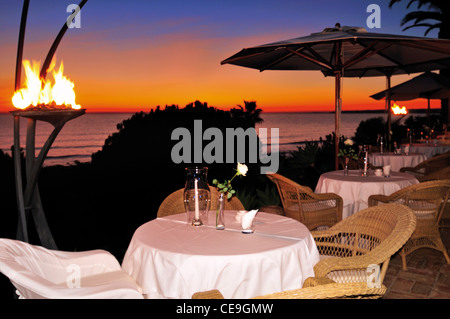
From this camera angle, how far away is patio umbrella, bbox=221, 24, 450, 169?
172 inches

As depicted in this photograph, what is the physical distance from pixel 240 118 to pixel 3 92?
18.4 ft

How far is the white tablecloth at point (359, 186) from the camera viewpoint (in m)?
4.59

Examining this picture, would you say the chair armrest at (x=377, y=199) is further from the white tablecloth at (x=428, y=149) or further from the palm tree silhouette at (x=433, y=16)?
the palm tree silhouette at (x=433, y=16)

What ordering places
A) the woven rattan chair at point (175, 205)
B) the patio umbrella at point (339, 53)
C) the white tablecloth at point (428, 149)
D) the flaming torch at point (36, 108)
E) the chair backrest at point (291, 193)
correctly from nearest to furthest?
the flaming torch at point (36, 108) < the woven rattan chair at point (175, 205) < the chair backrest at point (291, 193) < the patio umbrella at point (339, 53) < the white tablecloth at point (428, 149)

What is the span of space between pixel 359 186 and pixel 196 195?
2660mm

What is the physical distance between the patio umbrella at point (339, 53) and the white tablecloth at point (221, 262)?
8.51 feet

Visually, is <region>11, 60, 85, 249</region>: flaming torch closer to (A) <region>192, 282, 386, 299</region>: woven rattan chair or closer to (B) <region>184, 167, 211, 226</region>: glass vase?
(B) <region>184, 167, 211, 226</region>: glass vase

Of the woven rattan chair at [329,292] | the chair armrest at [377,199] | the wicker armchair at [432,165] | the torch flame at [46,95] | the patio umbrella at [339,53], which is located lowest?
the woven rattan chair at [329,292]

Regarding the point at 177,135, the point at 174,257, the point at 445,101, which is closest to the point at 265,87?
the point at 445,101

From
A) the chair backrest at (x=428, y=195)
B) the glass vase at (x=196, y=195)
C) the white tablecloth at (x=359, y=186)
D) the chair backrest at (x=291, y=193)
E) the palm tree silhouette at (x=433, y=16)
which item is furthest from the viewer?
the palm tree silhouette at (x=433, y=16)

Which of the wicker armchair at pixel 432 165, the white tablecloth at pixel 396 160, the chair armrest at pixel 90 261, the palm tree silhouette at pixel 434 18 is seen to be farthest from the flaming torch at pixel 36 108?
the palm tree silhouette at pixel 434 18

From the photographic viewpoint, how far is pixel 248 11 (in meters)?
10.8

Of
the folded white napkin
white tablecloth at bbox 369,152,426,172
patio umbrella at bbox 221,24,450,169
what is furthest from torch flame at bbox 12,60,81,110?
white tablecloth at bbox 369,152,426,172
